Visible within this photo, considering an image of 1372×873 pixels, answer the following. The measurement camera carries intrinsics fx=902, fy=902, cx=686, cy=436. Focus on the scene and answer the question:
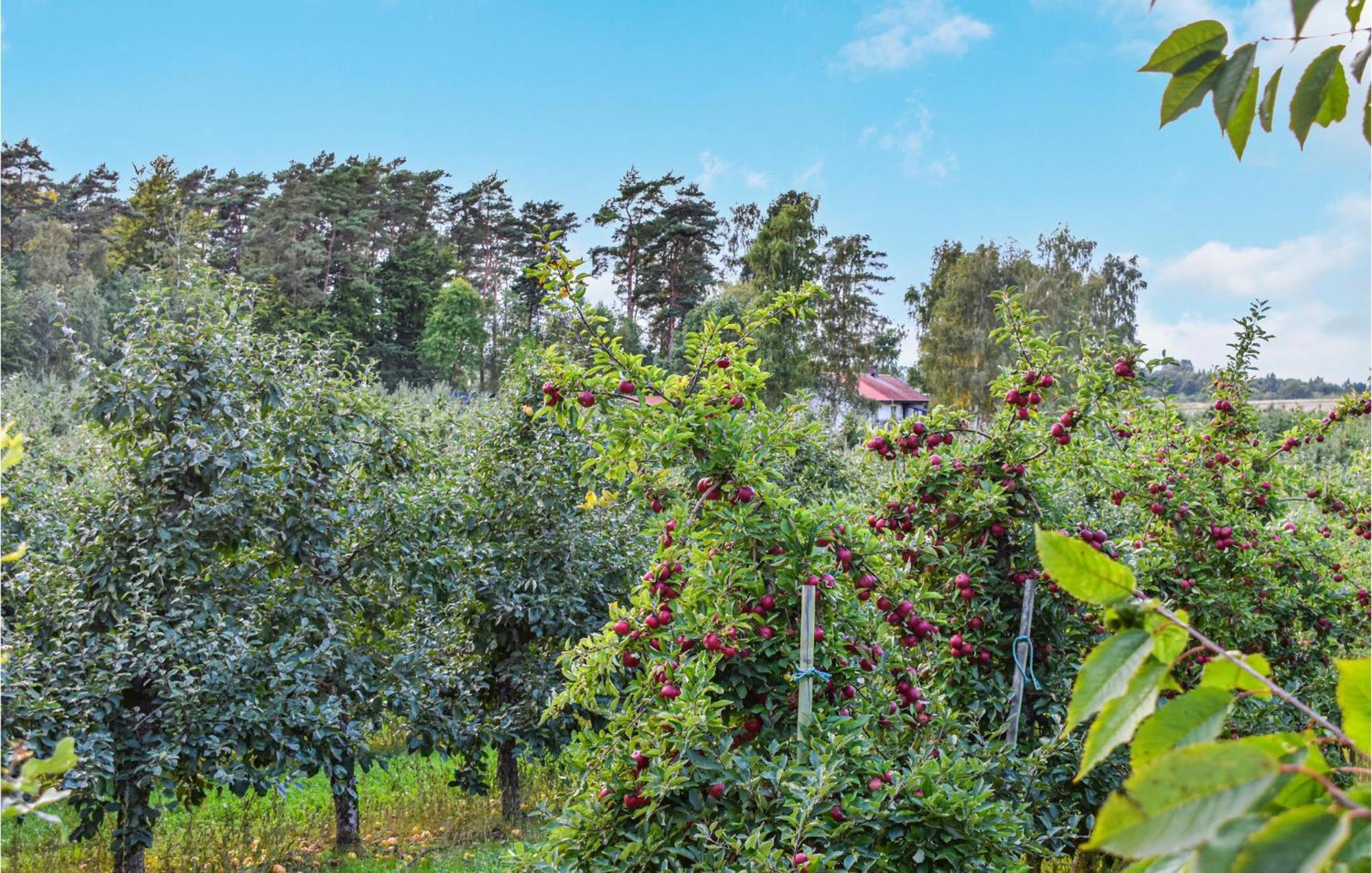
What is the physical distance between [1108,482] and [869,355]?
81.5ft

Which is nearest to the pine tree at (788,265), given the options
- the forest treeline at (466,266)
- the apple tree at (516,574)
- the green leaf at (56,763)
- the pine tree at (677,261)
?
the forest treeline at (466,266)

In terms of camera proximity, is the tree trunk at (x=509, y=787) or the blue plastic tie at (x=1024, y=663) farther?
the tree trunk at (x=509, y=787)

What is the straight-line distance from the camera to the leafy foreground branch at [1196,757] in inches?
15.8

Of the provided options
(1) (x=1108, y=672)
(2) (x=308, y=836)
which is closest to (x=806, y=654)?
(1) (x=1108, y=672)

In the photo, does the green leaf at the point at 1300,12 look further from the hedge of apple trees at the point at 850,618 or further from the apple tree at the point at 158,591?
the apple tree at the point at 158,591

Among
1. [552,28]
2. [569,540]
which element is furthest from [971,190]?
[569,540]

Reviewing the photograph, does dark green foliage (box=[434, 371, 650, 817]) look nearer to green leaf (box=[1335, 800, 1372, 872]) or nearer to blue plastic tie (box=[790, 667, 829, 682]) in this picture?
blue plastic tie (box=[790, 667, 829, 682])

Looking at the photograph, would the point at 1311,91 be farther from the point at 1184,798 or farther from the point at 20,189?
the point at 20,189

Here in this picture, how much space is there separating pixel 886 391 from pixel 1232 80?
33.2m

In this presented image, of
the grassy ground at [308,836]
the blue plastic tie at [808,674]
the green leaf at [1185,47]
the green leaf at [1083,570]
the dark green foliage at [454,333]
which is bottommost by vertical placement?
the grassy ground at [308,836]

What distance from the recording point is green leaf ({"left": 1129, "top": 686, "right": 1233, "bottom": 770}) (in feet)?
1.65

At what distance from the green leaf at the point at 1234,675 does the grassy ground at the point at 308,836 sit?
4.04 m

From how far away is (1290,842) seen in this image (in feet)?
1.30

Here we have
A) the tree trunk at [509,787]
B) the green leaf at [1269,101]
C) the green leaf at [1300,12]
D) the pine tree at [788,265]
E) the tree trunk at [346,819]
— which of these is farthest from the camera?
the pine tree at [788,265]
